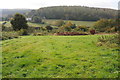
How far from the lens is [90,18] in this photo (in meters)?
101

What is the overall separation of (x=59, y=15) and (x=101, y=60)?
4262 inches

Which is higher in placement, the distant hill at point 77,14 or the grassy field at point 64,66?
the distant hill at point 77,14

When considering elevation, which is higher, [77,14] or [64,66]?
[77,14]

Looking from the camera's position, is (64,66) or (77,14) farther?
(77,14)

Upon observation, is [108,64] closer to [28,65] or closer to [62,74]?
[62,74]

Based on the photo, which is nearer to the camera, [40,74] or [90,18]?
[40,74]

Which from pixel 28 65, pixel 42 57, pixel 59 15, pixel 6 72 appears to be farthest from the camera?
pixel 59 15

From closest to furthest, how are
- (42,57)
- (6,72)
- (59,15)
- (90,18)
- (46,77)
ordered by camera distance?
(46,77) < (6,72) < (42,57) < (90,18) < (59,15)

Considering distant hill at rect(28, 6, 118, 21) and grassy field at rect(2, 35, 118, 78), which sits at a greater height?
distant hill at rect(28, 6, 118, 21)

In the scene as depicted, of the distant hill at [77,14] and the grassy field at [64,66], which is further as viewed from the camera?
the distant hill at [77,14]

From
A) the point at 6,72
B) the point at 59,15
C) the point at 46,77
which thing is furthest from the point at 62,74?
the point at 59,15

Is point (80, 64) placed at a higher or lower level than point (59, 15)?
lower

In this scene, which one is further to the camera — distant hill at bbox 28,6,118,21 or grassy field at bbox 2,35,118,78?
distant hill at bbox 28,6,118,21

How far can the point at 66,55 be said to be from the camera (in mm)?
11820
